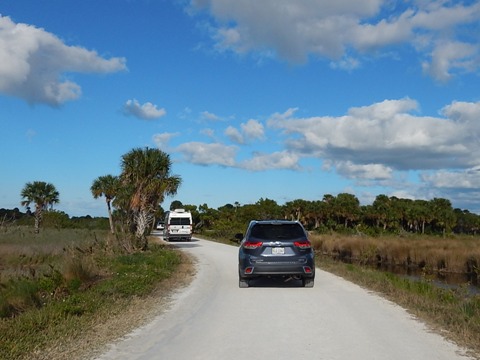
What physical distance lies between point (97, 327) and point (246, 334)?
2.38 m

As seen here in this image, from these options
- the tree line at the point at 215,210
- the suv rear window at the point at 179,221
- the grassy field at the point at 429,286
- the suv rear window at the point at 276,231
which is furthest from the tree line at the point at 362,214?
the suv rear window at the point at 276,231

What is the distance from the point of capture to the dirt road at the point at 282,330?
6387 millimetres

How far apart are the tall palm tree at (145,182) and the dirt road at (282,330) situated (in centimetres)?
1314

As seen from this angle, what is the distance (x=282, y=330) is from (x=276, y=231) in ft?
16.9

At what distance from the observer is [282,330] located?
7.75 metres

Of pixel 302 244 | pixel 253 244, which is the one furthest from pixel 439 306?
pixel 253 244

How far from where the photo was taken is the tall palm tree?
24.4 metres

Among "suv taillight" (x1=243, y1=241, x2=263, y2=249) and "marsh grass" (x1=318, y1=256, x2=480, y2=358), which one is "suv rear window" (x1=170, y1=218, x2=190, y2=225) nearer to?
"marsh grass" (x1=318, y1=256, x2=480, y2=358)

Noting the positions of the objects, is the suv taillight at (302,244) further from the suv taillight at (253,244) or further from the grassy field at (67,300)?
the grassy field at (67,300)

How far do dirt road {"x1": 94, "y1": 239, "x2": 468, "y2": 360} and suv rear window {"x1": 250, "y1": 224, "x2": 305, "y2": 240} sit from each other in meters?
1.39

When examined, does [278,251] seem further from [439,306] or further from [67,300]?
[67,300]

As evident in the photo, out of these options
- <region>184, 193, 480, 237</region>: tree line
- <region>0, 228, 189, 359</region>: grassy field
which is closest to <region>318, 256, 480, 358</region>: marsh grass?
<region>0, 228, 189, 359</region>: grassy field

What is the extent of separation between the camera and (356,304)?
10.3 m

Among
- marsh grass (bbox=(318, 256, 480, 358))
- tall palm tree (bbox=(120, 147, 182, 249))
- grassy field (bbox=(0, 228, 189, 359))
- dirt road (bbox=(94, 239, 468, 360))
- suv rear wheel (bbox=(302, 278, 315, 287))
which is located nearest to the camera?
dirt road (bbox=(94, 239, 468, 360))
